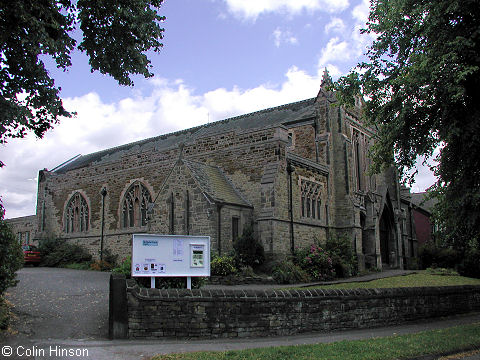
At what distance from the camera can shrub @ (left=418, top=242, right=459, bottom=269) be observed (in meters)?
29.8

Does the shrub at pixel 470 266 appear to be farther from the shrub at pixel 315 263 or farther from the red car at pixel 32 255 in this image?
the red car at pixel 32 255

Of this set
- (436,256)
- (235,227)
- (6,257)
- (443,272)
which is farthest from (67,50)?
(436,256)

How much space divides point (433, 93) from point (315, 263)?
436 inches

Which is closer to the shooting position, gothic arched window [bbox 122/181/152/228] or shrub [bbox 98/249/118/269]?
shrub [bbox 98/249/118/269]

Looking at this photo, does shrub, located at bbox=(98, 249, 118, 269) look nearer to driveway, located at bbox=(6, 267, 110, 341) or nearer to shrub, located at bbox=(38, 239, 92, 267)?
shrub, located at bbox=(38, 239, 92, 267)

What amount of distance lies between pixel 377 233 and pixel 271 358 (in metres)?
21.2

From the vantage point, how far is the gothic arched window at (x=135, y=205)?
2784 cm

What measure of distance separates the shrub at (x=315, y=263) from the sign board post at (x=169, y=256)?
1107 centimetres

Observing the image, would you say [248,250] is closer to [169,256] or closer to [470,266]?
[169,256]

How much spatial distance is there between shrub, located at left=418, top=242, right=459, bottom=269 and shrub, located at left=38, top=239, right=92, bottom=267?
896 inches

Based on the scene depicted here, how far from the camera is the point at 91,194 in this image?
31109 millimetres

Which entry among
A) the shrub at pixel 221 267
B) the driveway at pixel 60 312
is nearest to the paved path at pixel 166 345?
the driveway at pixel 60 312

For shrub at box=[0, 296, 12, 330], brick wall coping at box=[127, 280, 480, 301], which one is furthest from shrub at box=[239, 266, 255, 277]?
shrub at box=[0, 296, 12, 330]

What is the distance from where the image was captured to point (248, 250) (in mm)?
20250
